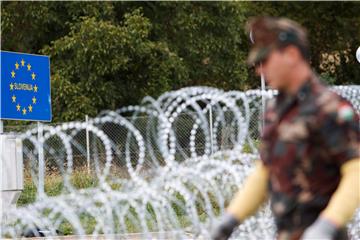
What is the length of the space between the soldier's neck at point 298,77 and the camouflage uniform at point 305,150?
2 centimetres

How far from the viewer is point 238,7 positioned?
112 feet

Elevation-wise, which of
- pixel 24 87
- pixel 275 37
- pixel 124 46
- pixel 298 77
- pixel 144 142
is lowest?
pixel 298 77

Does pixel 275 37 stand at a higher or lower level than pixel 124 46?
lower

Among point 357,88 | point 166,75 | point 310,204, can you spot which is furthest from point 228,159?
point 166,75

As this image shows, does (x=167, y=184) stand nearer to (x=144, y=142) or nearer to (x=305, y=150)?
(x=305, y=150)

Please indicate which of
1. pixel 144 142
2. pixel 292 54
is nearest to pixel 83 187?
pixel 144 142

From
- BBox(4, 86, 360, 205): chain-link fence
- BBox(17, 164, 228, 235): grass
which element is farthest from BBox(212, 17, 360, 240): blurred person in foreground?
BBox(17, 164, 228, 235): grass

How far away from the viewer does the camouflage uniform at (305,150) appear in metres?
4.27

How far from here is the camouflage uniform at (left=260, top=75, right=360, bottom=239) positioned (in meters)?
4.27

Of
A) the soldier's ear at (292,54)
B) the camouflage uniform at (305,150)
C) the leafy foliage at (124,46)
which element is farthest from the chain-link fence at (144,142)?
the leafy foliage at (124,46)

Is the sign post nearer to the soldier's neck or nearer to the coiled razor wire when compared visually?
the coiled razor wire

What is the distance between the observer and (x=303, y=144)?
14.2 feet

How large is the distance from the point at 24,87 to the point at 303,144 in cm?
1011

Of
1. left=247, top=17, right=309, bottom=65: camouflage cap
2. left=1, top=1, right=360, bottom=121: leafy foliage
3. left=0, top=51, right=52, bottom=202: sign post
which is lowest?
left=247, top=17, right=309, bottom=65: camouflage cap
